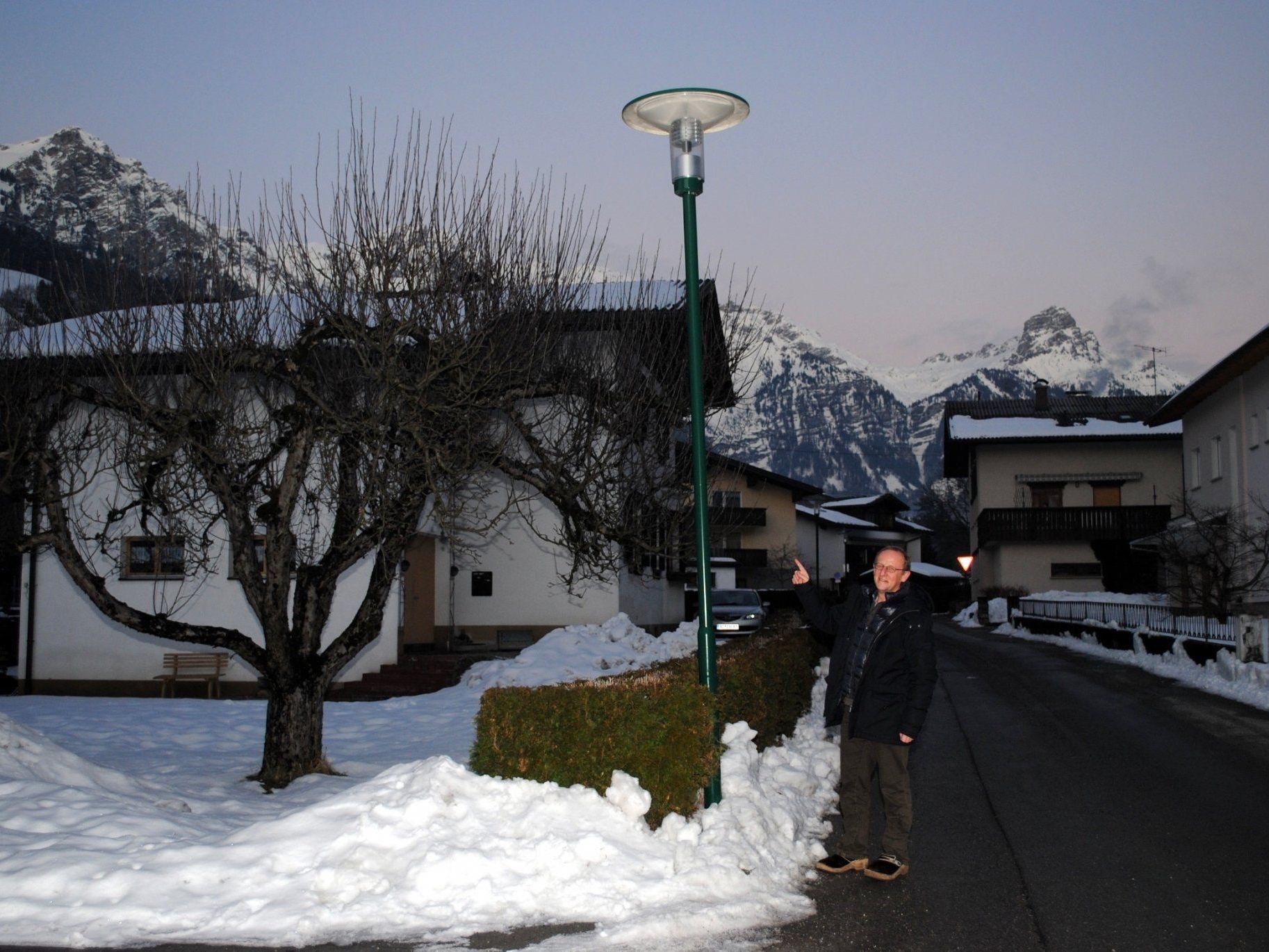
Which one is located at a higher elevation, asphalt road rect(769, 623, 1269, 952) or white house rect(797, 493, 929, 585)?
white house rect(797, 493, 929, 585)

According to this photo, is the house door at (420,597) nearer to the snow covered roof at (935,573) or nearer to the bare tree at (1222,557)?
the bare tree at (1222,557)

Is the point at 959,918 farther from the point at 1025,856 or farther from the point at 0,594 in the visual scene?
the point at 0,594

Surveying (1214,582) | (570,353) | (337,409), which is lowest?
(1214,582)

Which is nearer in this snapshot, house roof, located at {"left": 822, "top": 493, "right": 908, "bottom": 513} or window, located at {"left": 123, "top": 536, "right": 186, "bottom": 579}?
window, located at {"left": 123, "top": 536, "right": 186, "bottom": 579}

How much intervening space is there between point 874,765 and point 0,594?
1653 inches

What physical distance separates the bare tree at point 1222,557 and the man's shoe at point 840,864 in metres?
20.8

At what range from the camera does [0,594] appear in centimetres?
4041

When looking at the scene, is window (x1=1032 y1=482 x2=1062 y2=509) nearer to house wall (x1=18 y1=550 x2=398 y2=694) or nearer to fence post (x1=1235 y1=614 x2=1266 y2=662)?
fence post (x1=1235 y1=614 x2=1266 y2=662)

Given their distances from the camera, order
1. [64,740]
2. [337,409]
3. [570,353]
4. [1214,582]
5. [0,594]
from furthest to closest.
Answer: [0,594] < [1214,582] < [64,740] < [570,353] < [337,409]

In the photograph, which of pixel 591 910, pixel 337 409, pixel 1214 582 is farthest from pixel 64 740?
pixel 1214 582

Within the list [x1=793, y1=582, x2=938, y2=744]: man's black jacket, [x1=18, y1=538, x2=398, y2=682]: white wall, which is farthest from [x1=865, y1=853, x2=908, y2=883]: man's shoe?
[x1=18, y1=538, x2=398, y2=682]: white wall

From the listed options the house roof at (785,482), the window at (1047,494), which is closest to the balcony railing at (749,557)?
the house roof at (785,482)

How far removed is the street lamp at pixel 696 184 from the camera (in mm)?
7605

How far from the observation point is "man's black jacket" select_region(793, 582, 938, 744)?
6504 mm
